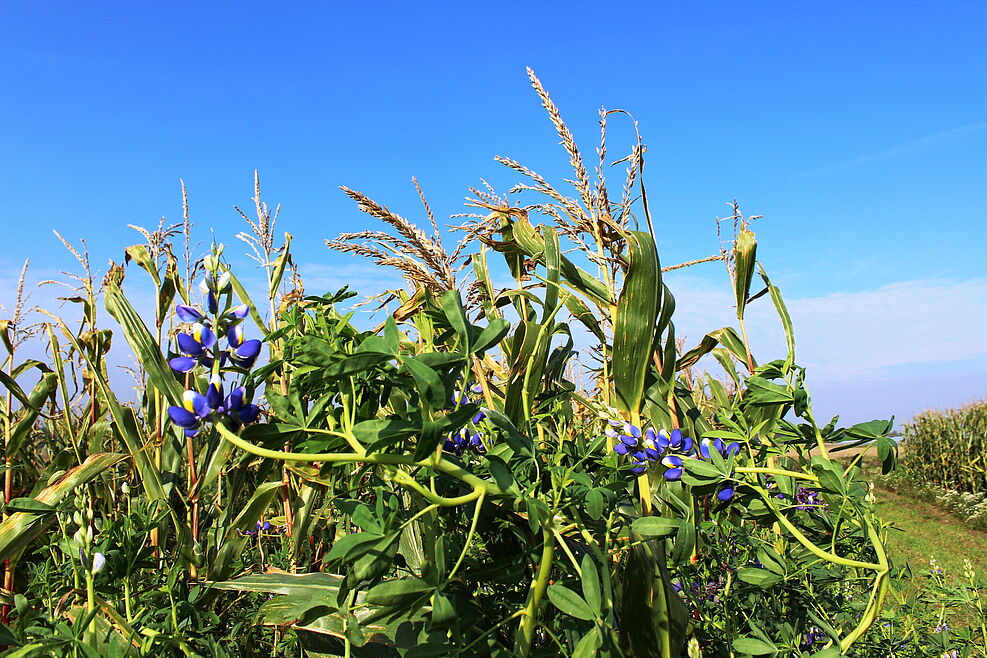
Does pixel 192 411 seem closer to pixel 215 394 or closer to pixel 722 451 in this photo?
pixel 215 394

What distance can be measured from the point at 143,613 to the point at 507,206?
1297mm

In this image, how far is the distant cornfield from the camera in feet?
28.1

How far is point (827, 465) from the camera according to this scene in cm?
103

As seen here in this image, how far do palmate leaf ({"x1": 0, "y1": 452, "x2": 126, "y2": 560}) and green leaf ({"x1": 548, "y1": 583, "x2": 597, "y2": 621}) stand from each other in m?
1.14

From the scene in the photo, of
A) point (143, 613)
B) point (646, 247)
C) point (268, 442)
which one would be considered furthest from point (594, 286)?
point (143, 613)

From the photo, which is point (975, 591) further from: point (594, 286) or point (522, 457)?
point (522, 457)

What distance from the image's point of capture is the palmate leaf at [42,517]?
4.90 ft

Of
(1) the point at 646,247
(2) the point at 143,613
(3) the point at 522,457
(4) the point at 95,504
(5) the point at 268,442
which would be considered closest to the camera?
(5) the point at 268,442

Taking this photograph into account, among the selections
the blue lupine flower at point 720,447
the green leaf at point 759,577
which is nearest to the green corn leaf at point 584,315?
the blue lupine flower at point 720,447

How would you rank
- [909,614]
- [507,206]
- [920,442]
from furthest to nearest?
[920,442]
[507,206]
[909,614]

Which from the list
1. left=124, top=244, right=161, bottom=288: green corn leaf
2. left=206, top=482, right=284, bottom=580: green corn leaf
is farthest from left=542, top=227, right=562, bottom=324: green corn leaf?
left=124, top=244, right=161, bottom=288: green corn leaf

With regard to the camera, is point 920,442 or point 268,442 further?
point 920,442

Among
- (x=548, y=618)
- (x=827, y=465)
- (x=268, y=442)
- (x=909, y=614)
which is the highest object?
(x=268, y=442)

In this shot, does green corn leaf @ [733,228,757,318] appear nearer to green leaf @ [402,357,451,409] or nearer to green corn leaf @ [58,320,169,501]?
green leaf @ [402,357,451,409]
